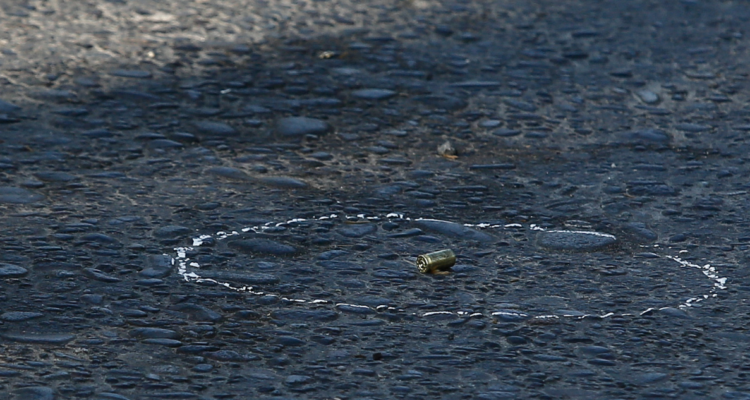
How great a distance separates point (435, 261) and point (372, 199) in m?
0.66

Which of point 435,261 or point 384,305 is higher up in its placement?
point 435,261

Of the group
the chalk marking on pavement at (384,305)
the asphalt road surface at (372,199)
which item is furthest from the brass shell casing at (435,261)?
the chalk marking on pavement at (384,305)

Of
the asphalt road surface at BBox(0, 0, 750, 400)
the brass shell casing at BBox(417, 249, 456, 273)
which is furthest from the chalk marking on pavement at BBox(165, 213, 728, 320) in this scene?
the brass shell casing at BBox(417, 249, 456, 273)

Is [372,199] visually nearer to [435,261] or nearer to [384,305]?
[435,261]

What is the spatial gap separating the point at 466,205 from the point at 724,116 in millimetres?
1731

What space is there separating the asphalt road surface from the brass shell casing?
65mm

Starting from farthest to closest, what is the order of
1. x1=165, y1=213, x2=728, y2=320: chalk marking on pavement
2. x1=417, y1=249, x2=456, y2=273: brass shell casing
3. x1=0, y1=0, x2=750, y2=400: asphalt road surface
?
x1=417, y1=249, x2=456, y2=273: brass shell casing, x1=165, y1=213, x2=728, y2=320: chalk marking on pavement, x1=0, y1=0, x2=750, y2=400: asphalt road surface

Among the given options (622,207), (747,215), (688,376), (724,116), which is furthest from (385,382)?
(724,116)

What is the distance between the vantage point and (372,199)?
4215mm

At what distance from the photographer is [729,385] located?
9.69 ft

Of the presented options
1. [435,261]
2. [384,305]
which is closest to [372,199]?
[435,261]

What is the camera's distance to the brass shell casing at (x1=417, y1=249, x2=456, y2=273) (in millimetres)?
3619

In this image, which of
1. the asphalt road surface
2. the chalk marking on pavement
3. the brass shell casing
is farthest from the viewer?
the brass shell casing

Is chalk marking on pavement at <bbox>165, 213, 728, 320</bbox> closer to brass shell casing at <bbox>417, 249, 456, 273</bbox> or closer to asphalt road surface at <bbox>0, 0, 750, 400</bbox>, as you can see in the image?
asphalt road surface at <bbox>0, 0, 750, 400</bbox>
